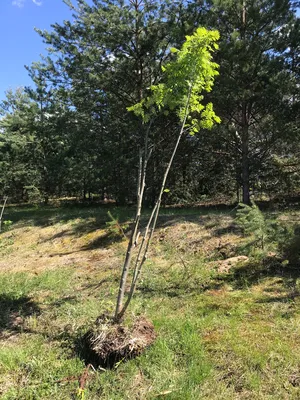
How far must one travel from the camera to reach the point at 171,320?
3455 millimetres

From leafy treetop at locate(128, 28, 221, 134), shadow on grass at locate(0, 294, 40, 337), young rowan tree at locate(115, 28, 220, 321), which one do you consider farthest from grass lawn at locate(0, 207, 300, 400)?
leafy treetop at locate(128, 28, 221, 134)

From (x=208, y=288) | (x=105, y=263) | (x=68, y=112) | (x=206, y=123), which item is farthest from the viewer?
(x=68, y=112)

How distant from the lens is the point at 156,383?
8.46ft

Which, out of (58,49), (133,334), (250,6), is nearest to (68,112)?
(58,49)

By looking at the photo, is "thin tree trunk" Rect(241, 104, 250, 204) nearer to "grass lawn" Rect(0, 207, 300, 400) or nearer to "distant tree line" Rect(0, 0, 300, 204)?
"distant tree line" Rect(0, 0, 300, 204)

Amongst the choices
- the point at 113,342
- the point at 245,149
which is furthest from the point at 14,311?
the point at 245,149

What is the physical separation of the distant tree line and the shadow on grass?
325 cm

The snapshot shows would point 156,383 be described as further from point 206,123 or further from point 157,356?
point 206,123

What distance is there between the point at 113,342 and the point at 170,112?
431cm

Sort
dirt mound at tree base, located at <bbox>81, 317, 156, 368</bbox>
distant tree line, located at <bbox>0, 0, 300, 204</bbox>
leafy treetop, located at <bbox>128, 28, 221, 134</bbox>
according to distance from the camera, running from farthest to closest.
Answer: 1. distant tree line, located at <bbox>0, 0, 300, 204</bbox>
2. leafy treetop, located at <bbox>128, 28, 221, 134</bbox>
3. dirt mound at tree base, located at <bbox>81, 317, 156, 368</bbox>

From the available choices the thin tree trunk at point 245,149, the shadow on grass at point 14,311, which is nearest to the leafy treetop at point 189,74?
the shadow on grass at point 14,311

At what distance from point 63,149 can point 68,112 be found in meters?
3.83

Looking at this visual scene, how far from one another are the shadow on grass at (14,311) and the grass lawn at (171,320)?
14mm

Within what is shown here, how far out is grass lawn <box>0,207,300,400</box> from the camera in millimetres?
2541
